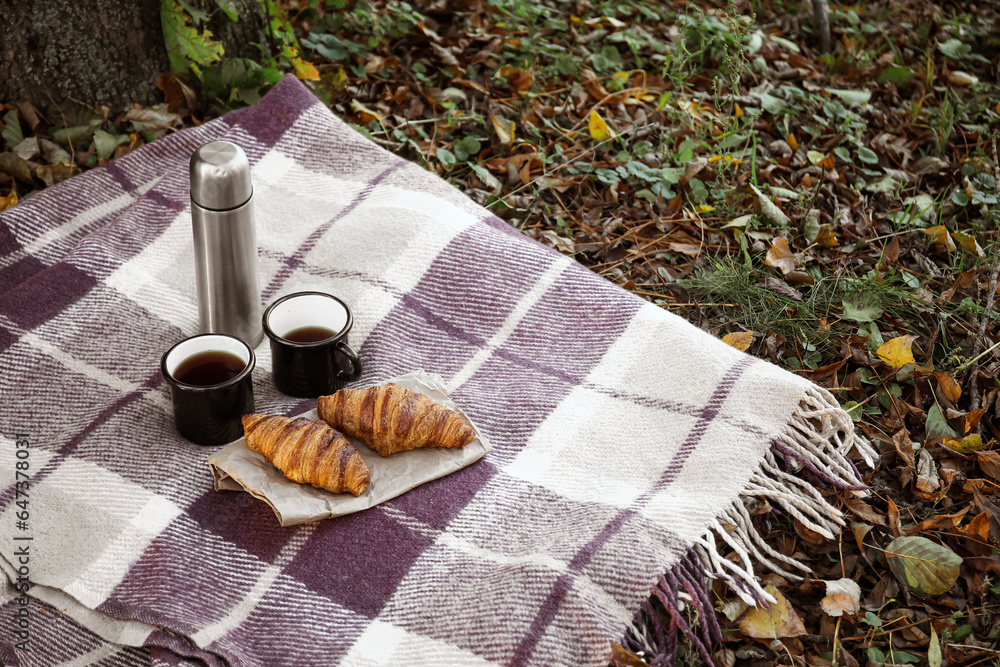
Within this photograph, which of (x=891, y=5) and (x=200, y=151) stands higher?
(x=200, y=151)

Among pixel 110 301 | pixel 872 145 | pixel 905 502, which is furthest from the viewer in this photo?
pixel 872 145

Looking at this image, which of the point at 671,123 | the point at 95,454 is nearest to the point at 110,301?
the point at 95,454

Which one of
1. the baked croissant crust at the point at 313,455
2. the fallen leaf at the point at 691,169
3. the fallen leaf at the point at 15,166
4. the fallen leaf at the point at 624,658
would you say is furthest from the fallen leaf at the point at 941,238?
the fallen leaf at the point at 15,166

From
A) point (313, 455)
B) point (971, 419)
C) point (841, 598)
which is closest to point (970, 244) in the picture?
point (971, 419)

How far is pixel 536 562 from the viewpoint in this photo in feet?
4.94

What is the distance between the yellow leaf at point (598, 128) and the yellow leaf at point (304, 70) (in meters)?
0.87

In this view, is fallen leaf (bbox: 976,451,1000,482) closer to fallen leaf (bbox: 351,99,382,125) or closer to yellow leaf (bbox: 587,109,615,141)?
yellow leaf (bbox: 587,109,615,141)

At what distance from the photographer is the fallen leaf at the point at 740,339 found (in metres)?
2.15

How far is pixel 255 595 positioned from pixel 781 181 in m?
2.02

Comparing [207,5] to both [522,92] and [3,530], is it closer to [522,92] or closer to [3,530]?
[522,92]

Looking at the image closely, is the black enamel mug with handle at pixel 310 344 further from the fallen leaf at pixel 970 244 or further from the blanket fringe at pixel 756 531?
the fallen leaf at pixel 970 244

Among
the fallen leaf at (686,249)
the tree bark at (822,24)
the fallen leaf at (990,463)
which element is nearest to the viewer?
the fallen leaf at (990,463)

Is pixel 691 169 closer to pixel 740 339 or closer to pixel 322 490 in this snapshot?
pixel 740 339

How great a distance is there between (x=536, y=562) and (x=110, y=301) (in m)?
1.13
